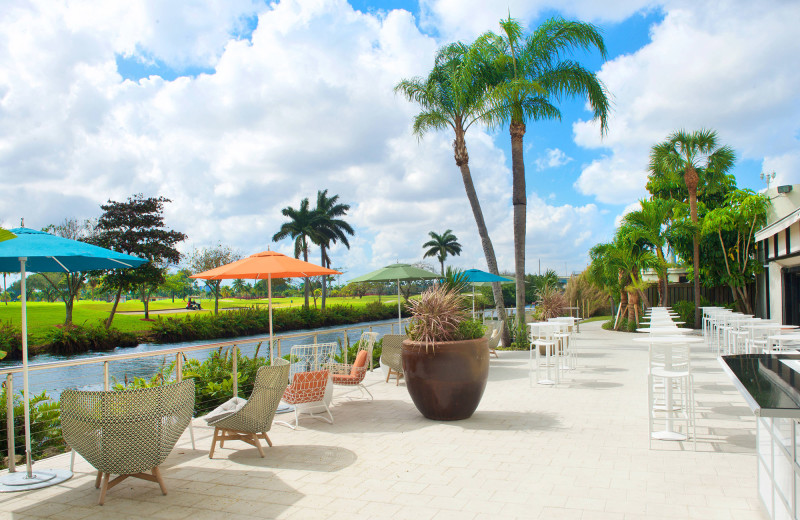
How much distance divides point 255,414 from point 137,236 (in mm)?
28755

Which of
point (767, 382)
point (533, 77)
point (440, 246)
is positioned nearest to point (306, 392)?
point (767, 382)

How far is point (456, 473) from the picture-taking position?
4.32 meters

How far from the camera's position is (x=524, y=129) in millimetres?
14352

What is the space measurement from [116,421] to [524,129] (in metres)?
12.9

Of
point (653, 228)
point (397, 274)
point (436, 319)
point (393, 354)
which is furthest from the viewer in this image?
point (653, 228)

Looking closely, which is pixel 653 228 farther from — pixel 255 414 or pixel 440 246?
pixel 440 246

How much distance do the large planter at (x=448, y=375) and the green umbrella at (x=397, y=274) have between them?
12.2 feet

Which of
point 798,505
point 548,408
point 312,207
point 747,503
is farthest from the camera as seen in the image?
point 312,207

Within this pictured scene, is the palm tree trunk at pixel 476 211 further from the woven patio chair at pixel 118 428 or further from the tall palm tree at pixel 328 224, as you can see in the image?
the tall palm tree at pixel 328 224

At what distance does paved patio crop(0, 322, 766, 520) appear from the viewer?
360 cm

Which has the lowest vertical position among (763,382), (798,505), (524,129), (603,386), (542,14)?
(603,386)

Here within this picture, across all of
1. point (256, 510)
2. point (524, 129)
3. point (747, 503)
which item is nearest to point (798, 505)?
point (747, 503)

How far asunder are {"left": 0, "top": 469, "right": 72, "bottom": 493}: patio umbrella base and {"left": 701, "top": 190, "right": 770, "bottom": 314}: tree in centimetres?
2006

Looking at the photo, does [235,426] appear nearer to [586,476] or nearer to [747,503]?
[586,476]
